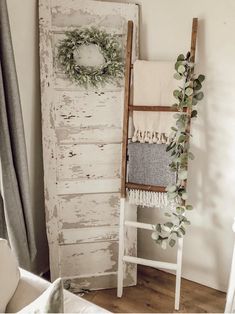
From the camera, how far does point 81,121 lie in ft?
6.96

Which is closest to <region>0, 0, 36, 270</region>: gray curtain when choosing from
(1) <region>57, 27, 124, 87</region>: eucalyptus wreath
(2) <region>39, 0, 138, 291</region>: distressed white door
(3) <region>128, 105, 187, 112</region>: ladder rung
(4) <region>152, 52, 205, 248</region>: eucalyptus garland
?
(2) <region>39, 0, 138, 291</region>: distressed white door

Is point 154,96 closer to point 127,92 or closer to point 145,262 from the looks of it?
point 127,92

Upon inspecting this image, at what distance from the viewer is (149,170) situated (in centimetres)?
207

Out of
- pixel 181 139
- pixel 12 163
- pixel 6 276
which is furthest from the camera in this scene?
pixel 181 139

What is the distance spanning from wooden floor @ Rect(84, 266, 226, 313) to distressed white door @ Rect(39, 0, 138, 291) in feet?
0.29

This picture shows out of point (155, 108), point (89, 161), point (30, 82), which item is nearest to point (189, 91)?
point (155, 108)

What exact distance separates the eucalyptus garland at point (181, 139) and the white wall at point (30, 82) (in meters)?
0.77

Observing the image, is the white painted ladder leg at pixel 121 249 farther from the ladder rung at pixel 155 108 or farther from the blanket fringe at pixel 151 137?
the ladder rung at pixel 155 108

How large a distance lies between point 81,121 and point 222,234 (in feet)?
3.57

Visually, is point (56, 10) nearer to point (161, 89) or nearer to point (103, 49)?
point (103, 49)

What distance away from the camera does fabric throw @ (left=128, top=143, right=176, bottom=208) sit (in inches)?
80.3

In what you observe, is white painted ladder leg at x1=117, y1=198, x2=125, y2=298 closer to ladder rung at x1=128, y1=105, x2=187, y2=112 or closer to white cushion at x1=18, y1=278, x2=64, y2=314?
ladder rung at x1=128, y1=105, x2=187, y2=112

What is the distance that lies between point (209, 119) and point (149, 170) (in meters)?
0.46

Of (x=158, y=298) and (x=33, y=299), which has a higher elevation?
(x=33, y=299)
